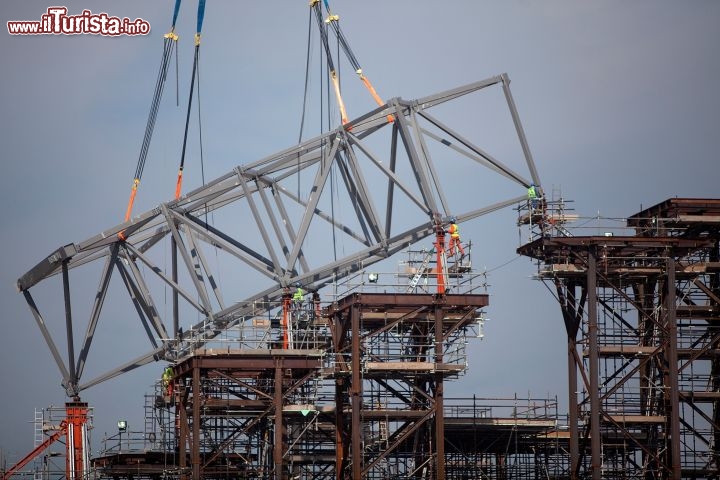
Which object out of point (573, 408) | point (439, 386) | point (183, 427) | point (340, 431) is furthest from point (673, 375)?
point (183, 427)

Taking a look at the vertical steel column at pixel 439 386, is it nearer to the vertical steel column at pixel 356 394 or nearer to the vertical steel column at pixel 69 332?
the vertical steel column at pixel 356 394

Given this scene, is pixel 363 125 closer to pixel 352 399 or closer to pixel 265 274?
pixel 265 274

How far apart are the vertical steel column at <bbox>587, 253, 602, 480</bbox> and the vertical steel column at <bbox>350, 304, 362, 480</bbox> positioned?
13140mm

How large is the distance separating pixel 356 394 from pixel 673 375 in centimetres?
1866

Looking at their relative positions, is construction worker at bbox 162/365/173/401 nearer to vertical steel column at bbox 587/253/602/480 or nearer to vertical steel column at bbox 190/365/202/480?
vertical steel column at bbox 190/365/202/480

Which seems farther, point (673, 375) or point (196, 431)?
point (196, 431)

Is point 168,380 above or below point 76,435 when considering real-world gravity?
above

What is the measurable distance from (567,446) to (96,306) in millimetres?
33809

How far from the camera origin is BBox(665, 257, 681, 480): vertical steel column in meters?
98.2

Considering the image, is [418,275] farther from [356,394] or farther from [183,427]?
[183,427]

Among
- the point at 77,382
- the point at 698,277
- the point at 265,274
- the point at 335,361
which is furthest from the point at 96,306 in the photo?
the point at 698,277

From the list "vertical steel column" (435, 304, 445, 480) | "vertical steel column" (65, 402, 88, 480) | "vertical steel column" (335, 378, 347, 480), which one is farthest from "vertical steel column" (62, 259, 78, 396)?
"vertical steel column" (435, 304, 445, 480)

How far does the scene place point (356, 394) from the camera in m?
96.4

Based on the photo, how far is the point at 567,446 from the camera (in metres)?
116
